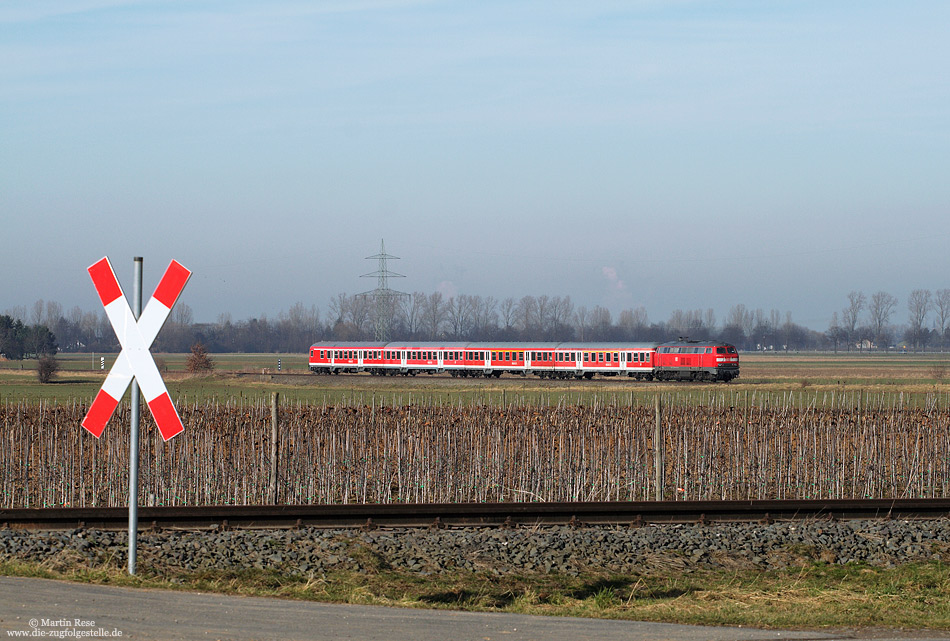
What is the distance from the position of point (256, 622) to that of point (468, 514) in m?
6.19

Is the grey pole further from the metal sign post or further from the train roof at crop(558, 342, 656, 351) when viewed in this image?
the train roof at crop(558, 342, 656, 351)

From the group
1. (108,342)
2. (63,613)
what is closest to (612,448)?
(63,613)

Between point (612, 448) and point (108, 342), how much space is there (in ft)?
550

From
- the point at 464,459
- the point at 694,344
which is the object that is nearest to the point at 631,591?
the point at 464,459

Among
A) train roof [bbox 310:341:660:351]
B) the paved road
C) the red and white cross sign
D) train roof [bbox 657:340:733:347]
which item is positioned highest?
the red and white cross sign

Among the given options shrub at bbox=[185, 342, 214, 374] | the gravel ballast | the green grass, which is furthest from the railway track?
shrub at bbox=[185, 342, 214, 374]

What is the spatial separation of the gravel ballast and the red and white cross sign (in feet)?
9.05

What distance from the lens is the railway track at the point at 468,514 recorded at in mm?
13469

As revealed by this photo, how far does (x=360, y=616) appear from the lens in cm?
894

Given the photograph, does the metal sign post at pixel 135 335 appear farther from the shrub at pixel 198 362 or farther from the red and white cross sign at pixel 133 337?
the shrub at pixel 198 362

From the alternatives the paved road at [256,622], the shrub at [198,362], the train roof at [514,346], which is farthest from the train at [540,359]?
the paved road at [256,622]

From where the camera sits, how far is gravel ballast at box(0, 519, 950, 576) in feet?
38.5

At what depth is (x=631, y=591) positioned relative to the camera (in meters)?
11.2

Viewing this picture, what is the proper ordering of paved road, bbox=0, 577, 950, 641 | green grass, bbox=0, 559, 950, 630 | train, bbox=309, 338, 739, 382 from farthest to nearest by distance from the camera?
train, bbox=309, 338, 739, 382
green grass, bbox=0, 559, 950, 630
paved road, bbox=0, 577, 950, 641
